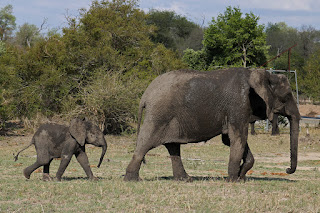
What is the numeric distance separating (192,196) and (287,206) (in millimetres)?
1624

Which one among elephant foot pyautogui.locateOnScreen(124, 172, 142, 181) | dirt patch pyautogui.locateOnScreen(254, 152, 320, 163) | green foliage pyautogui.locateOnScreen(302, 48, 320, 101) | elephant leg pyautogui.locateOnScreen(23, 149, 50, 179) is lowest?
dirt patch pyautogui.locateOnScreen(254, 152, 320, 163)

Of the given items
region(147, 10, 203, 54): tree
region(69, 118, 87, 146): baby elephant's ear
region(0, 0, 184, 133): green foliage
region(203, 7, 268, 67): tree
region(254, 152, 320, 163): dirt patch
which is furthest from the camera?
region(147, 10, 203, 54): tree

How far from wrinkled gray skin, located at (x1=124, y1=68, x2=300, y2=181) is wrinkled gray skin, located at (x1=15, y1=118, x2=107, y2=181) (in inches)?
50.4

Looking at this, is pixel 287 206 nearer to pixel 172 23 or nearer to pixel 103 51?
pixel 103 51

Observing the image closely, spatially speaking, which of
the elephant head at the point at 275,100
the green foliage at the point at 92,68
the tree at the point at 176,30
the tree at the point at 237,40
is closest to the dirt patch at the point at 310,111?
the tree at the point at 237,40

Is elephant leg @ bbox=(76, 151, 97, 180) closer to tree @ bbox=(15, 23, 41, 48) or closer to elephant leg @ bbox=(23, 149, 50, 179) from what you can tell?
elephant leg @ bbox=(23, 149, 50, 179)

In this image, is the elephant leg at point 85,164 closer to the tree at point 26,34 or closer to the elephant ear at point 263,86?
the elephant ear at point 263,86

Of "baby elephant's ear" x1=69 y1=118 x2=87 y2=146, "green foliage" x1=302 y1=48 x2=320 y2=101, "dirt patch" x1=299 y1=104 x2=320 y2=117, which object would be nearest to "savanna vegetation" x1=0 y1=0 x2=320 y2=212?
"baby elephant's ear" x1=69 y1=118 x2=87 y2=146

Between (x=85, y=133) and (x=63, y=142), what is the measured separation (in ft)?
1.83

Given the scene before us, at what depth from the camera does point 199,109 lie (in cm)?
1099

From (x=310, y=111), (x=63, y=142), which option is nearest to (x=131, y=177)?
(x=63, y=142)

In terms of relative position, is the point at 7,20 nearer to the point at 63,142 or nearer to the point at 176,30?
the point at 176,30

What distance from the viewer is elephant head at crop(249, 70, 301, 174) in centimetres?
1105

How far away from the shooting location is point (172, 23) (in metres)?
92.6
